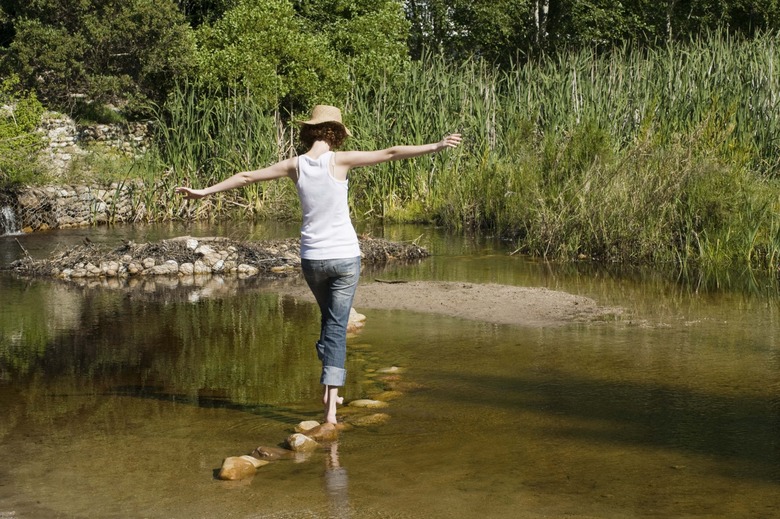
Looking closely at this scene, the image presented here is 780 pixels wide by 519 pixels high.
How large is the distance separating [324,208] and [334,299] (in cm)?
54

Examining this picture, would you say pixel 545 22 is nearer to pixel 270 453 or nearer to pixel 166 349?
pixel 166 349

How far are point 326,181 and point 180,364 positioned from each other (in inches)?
106

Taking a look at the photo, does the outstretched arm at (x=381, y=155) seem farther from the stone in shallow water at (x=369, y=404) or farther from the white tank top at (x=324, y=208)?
the stone in shallow water at (x=369, y=404)

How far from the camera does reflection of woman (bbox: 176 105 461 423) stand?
5805mm

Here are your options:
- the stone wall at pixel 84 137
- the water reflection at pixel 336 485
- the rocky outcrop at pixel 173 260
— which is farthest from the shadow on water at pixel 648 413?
the stone wall at pixel 84 137

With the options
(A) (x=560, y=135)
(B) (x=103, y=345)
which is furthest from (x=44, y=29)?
(B) (x=103, y=345)

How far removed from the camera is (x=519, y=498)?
15.3 ft

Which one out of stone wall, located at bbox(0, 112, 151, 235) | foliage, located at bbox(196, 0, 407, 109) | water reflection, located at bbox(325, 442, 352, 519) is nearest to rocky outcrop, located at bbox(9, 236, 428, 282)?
stone wall, located at bbox(0, 112, 151, 235)

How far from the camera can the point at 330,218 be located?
230 inches

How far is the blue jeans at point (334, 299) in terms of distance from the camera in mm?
5859

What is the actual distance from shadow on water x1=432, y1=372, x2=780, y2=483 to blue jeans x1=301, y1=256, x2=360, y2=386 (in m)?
1.00

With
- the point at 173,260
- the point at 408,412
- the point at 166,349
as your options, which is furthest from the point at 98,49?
the point at 408,412

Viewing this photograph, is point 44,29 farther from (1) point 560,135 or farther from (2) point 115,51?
(1) point 560,135

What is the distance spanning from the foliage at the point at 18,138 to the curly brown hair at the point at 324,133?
1501 centimetres
